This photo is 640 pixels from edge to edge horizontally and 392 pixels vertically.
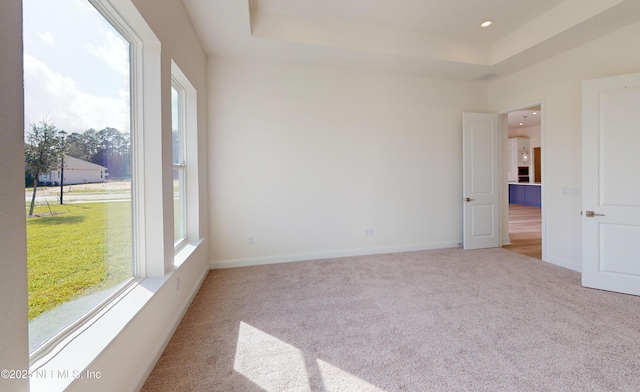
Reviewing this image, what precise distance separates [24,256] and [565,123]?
17.0 feet

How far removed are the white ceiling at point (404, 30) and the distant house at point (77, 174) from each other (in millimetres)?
1945

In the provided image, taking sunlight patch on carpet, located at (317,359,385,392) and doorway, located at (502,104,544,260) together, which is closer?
sunlight patch on carpet, located at (317,359,385,392)

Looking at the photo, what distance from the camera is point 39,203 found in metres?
1.08

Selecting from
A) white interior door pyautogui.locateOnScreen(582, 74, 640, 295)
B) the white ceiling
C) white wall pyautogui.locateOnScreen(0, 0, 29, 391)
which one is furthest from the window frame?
white interior door pyautogui.locateOnScreen(582, 74, 640, 295)

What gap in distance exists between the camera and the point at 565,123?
3.46m

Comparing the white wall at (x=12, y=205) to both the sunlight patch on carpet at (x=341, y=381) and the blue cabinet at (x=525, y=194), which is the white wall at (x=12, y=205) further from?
the blue cabinet at (x=525, y=194)

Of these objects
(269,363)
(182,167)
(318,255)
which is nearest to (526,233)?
(318,255)

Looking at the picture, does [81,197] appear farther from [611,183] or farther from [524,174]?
[524,174]

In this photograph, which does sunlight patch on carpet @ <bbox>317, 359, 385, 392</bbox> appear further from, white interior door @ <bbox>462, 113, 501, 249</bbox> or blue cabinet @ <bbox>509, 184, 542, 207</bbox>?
blue cabinet @ <bbox>509, 184, 542, 207</bbox>

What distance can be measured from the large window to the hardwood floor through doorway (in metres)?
5.24

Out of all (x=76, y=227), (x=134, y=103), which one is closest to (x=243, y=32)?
(x=134, y=103)

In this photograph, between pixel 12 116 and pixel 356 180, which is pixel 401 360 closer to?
pixel 12 116

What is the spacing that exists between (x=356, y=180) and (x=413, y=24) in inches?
87.9

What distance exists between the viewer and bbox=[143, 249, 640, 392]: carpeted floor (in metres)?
1.58
